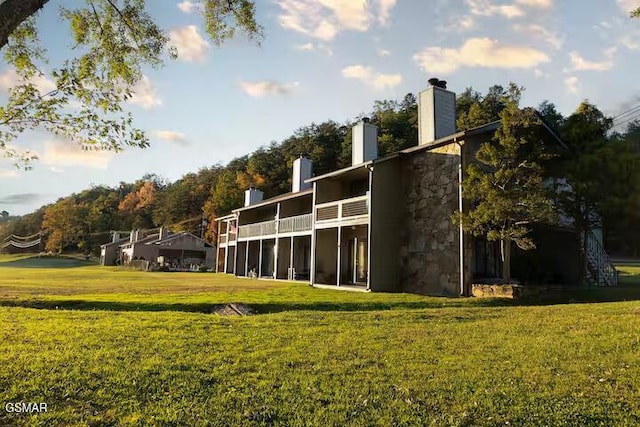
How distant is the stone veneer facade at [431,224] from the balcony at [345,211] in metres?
1.73

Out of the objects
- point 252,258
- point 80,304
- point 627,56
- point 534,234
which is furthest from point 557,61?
point 252,258

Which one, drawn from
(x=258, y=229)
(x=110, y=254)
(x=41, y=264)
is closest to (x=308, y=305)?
(x=258, y=229)

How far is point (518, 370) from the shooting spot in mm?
5590

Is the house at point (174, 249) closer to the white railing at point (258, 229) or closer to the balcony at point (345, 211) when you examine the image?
the white railing at point (258, 229)

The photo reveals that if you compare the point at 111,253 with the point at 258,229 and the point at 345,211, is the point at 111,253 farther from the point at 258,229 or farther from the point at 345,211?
the point at 345,211

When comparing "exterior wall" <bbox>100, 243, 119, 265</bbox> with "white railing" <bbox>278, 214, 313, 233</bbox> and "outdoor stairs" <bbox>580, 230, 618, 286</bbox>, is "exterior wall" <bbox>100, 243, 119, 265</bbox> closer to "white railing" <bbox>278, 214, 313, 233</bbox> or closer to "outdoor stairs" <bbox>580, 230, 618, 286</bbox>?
"white railing" <bbox>278, 214, 313, 233</bbox>

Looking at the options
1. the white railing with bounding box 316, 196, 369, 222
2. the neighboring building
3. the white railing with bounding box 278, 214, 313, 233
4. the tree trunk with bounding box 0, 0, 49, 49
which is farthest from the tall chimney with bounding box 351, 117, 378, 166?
the neighboring building

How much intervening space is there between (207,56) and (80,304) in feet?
26.4

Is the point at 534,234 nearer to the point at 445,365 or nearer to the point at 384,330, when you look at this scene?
the point at 384,330

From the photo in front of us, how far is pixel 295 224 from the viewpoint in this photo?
79.7 feet

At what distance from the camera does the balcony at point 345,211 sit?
60.6 ft

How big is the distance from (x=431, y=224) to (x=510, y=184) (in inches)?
134

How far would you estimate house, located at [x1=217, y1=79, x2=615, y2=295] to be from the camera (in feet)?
Answer: 52.3

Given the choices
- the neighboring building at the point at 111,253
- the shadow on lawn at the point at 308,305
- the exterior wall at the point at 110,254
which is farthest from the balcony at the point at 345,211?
the exterior wall at the point at 110,254
